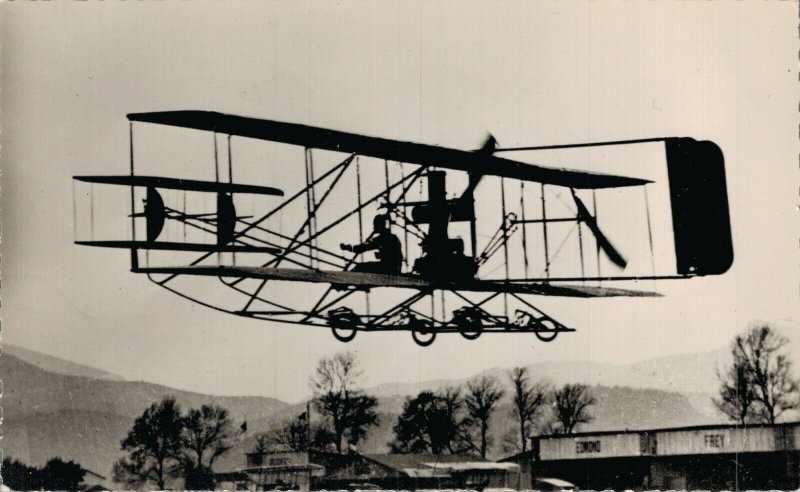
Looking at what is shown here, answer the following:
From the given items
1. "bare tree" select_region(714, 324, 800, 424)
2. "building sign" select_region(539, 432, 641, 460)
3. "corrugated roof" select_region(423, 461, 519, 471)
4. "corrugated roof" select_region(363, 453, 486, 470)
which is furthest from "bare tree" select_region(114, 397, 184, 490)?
"bare tree" select_region(714, 324, 800, 424)

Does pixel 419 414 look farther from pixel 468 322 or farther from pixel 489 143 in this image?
pixel 468 322

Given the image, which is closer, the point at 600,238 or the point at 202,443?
the point at 600,238

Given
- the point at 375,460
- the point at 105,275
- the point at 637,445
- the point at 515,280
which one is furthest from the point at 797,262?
the point at 375,460

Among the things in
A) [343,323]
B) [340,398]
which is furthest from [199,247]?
[340,398]

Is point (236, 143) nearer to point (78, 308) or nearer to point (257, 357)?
point (78, 308)

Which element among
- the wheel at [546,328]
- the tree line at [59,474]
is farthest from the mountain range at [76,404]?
the wheel at [546,328]

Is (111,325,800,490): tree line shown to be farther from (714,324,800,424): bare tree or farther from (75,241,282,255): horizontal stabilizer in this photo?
(75,241,282,255): horizontal stabilizer

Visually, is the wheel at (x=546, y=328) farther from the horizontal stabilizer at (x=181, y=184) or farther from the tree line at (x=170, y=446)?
the tree line at (x=170, y=446)
